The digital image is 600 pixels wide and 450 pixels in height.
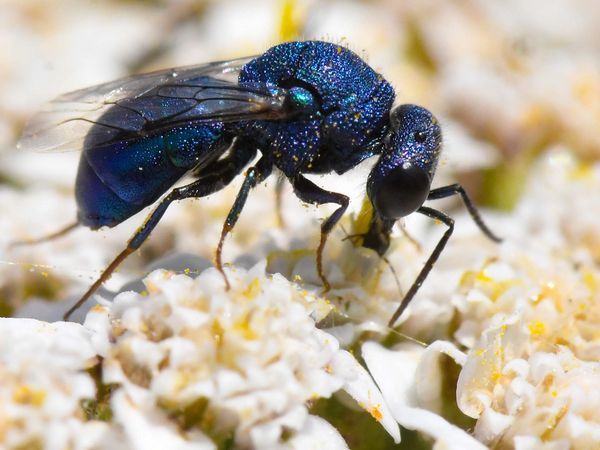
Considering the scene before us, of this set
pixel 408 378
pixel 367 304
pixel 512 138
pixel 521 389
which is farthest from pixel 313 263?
pixel 512 138

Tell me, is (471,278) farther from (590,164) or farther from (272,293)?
(590,164)

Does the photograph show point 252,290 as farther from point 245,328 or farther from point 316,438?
point 316,438

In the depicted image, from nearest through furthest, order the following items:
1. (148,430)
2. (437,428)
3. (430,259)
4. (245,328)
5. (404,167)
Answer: (148,430), (245,328), (437,428), (404,167), (430,259)

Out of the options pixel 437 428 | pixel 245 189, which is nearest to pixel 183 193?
pixel 245 189

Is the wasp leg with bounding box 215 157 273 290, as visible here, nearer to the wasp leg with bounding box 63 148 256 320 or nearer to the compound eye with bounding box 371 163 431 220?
the wasp leg with bounding box 63 148 256 320

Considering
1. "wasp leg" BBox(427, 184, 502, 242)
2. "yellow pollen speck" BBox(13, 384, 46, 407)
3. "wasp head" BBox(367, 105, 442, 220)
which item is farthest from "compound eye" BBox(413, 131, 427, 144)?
"yellow pollen speck" BBox(13, 384, 46, 407)

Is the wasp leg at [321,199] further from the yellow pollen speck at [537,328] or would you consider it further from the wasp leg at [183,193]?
the yellow pollen speck at [537,328]

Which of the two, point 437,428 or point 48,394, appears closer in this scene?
point 48,394
